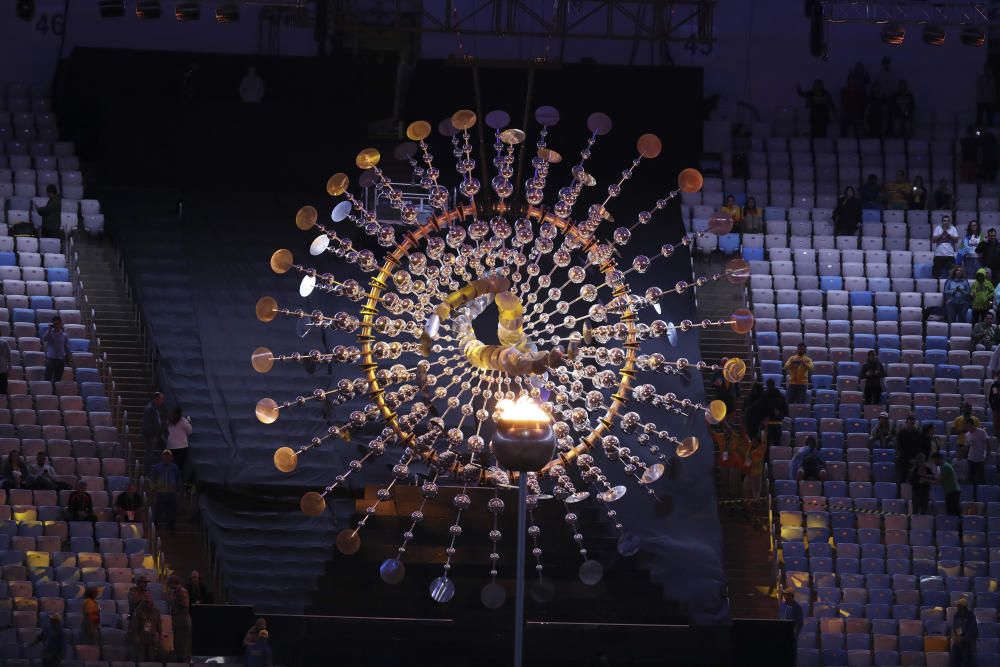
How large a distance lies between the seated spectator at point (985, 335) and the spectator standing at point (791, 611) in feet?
17.7

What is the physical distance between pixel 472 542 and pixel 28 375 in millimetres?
5286

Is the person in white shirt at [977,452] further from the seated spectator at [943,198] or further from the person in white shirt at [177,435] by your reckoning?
the person in white shirt at [177,435]

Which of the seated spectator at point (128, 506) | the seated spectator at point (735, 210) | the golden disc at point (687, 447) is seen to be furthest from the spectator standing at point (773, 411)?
the golden disc at point (687, 447)

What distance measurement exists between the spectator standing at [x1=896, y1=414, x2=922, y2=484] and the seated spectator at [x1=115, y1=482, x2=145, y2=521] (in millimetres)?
7701

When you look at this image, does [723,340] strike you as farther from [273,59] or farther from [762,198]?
[273,59]

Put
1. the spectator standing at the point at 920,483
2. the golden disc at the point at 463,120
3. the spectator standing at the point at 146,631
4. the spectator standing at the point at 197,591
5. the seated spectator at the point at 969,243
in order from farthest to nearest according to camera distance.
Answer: the seated spectator at the point at 969,243 → the spectator standing at the point at 920,483 → the spectator standing at the point at 197,591 → the spectator standing at the point at 146,631 → the golden disc at the point at 463,120

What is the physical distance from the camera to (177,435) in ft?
67.2

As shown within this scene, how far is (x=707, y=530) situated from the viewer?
20.0m

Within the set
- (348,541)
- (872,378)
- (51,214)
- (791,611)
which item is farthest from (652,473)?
(51,214)

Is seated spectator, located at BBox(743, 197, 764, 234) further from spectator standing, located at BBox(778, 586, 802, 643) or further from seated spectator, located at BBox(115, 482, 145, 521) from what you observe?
seated spectator, located at BBox(115, 482, 145, 521)

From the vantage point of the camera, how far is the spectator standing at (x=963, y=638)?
19.1 meters

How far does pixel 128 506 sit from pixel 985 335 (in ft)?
32.0

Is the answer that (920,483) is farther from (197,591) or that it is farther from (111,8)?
(111,8)

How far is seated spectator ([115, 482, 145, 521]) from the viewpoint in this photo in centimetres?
1980
